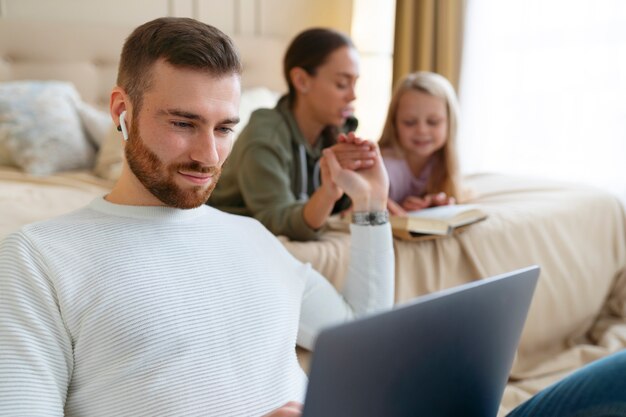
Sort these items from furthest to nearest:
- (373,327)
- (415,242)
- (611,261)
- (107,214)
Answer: (611,261), (415,242), (107,214), (373,327)

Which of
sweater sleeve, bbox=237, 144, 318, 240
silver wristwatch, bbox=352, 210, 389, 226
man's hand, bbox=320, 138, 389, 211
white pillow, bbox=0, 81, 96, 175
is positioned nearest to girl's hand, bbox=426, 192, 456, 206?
sweater sleeve, bbox=237, 144, 318, 240

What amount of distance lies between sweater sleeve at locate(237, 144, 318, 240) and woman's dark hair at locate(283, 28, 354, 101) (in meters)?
0.29

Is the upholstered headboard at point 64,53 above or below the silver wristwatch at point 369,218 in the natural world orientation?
above

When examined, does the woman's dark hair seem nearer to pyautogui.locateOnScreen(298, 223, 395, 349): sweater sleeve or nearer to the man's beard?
pyautogui.locateOnScreen(298, 223, 395, 349): sweater sleeve

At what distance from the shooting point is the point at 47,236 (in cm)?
83

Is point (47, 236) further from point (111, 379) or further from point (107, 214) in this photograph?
point (111, 379)

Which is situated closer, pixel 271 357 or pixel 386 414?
pixel 386 414

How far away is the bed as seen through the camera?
5.41 feet

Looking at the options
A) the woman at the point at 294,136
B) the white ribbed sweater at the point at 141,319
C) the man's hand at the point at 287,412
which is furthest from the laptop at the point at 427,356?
the woman at the point at 294,136

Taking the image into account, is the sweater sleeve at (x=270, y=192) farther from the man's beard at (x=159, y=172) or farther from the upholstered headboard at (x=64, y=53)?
the upholstered headboard at (x=64, y=53)

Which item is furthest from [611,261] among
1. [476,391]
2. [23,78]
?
[23,78]

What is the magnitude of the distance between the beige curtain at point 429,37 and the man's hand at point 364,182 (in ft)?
6.36

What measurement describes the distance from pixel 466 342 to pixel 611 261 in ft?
5.31

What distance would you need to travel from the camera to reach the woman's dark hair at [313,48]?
1887 mm
